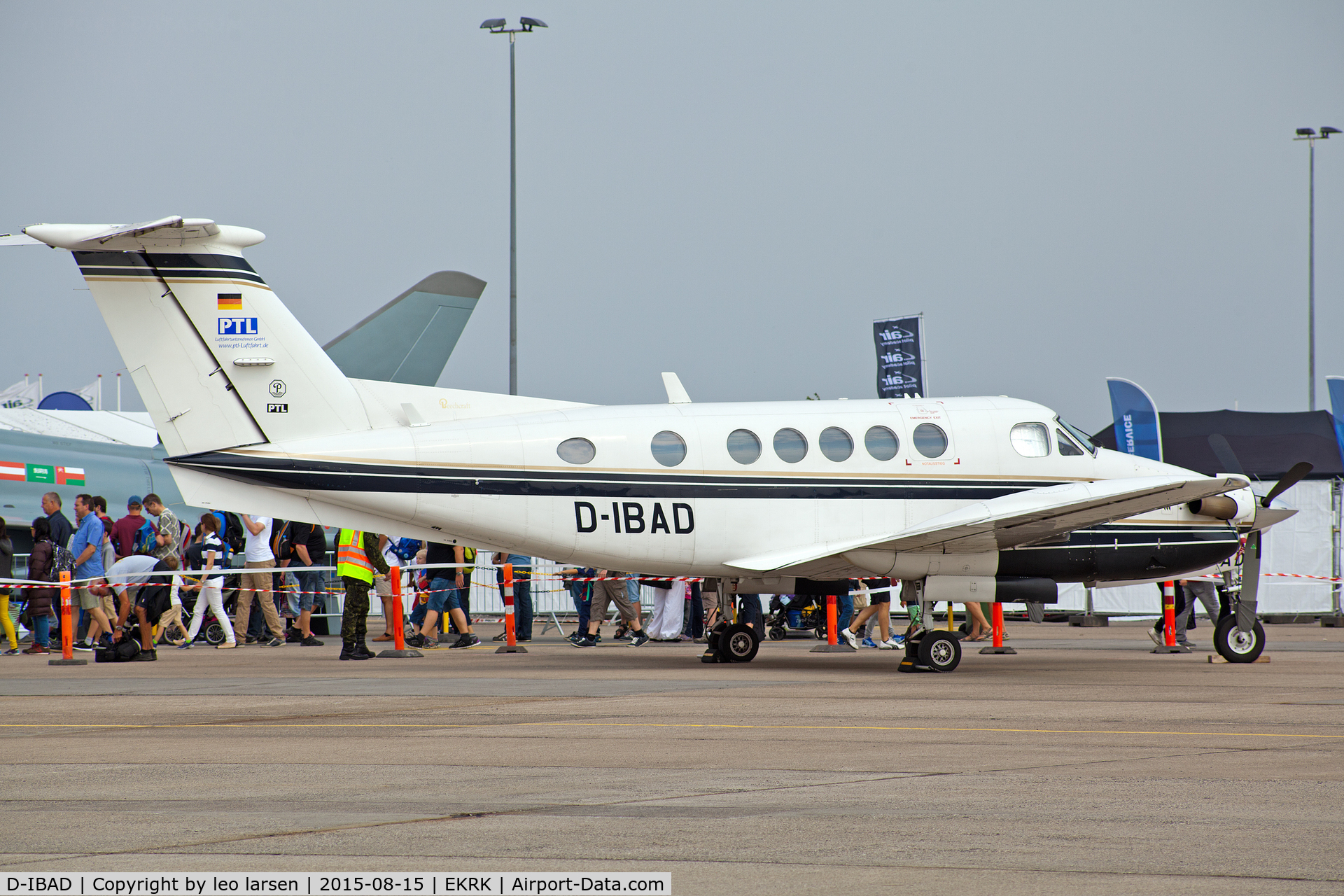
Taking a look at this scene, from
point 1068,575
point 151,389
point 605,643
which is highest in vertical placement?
point 151,389

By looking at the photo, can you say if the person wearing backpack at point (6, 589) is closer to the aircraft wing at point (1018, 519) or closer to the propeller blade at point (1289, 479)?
the aircraft wing at point (1018, 519)

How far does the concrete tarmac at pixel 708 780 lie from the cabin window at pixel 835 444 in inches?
119

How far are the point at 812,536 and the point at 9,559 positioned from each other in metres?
13.0

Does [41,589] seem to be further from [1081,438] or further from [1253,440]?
[1253,440]

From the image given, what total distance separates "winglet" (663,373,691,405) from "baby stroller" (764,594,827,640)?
864cm

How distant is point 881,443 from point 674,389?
2640mm

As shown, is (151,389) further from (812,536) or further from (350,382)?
(812,536)

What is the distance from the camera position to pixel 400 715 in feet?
32.6

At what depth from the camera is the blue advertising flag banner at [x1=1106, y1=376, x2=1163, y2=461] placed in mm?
32188

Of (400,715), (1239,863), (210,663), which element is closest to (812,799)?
(1239,863)

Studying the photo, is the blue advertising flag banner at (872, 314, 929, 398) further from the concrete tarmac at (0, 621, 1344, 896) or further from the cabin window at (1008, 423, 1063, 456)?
the concrete tarmac at (0, 621, 1344, 896)

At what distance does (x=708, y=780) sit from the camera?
6656 mm

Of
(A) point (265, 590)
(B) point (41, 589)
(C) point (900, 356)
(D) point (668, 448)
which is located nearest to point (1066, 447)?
(D) point (668, 448)

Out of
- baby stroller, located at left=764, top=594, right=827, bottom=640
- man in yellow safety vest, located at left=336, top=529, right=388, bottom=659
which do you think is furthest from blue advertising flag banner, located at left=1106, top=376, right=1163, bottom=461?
man in yellow safety vest, located at left=336, top=529, right=388, bottom=659
